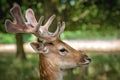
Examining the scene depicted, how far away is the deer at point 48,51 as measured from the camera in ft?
19.5


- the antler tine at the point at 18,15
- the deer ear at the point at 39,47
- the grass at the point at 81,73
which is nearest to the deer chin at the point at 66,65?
the deer ear at the point at 39,47

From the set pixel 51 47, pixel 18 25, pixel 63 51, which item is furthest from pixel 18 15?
pixel 63 51

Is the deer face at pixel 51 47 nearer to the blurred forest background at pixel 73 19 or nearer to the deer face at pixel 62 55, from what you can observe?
the deer face at pixel 62 55

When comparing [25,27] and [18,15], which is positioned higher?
[18,15]

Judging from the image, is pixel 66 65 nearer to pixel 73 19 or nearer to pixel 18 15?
pixel 18 15

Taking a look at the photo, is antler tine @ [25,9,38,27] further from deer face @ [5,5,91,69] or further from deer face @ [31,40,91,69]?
deer face @ [31,40,91,69]

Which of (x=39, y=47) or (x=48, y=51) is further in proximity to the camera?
(x=48, y=51)

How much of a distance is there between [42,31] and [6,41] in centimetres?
2423

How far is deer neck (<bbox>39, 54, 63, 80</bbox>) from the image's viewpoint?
5.94 m

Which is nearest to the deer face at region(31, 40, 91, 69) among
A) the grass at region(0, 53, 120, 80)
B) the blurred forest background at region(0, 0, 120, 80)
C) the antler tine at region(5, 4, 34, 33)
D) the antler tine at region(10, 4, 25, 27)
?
the antler tine at region(5, 4, 34, 33)

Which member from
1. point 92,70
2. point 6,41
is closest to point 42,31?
point 92,70

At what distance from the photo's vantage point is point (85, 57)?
6.14 meters

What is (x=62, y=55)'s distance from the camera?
6.08 metres

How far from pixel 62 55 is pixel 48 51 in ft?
0.62
